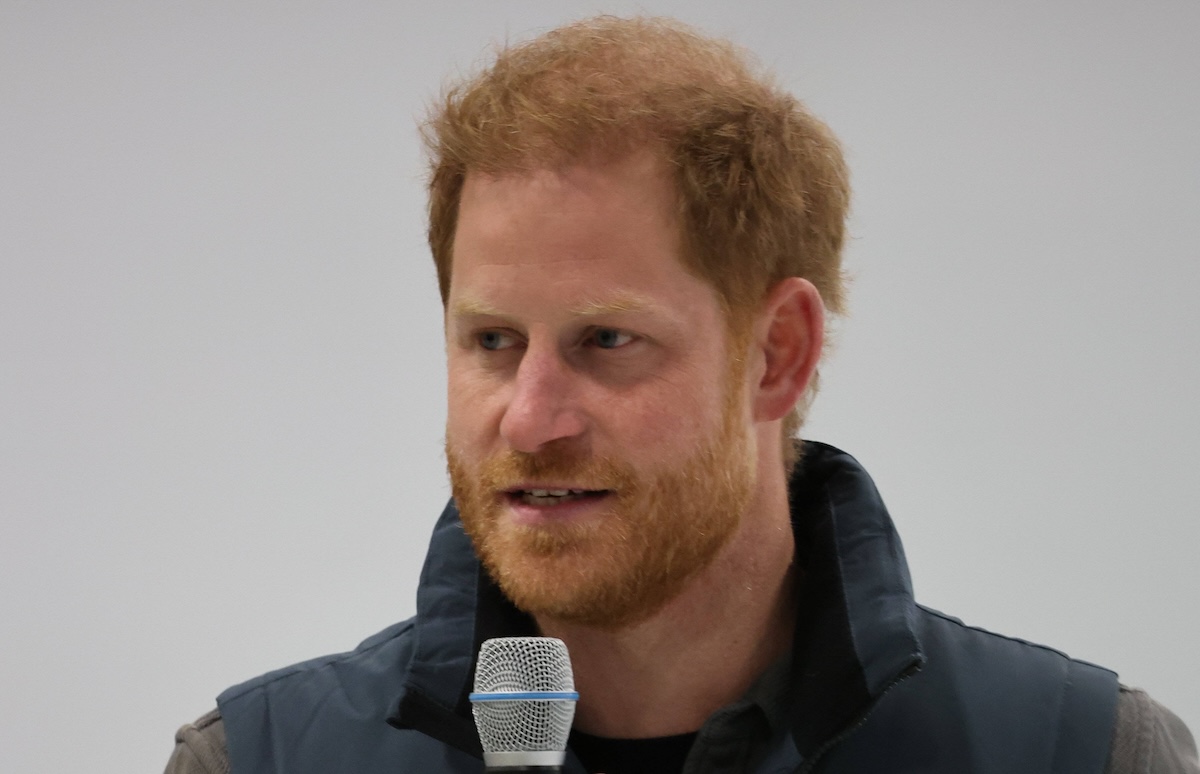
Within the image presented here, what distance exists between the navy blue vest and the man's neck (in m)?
→ 0.06

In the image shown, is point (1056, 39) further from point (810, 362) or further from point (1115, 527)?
point (810, 362)

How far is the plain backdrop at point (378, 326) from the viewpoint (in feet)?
9.18

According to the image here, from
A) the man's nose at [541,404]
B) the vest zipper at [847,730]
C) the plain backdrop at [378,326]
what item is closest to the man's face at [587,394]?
the man's nose at [541,404]

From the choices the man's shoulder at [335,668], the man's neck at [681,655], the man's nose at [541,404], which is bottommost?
the man's shoulder at [335,668]

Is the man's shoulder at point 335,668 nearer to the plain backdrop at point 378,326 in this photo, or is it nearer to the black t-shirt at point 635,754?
the black t-shirt at point 635,754

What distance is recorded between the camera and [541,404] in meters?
1.52

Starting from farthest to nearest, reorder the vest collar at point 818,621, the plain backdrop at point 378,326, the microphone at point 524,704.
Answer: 1. the plain backdrop at point 378,326
2. the vest collar at point 818,621
3. the microphone at point 524,704

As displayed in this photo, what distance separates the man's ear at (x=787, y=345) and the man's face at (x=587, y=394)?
0.11 meters

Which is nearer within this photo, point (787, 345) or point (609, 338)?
point (609, 338)

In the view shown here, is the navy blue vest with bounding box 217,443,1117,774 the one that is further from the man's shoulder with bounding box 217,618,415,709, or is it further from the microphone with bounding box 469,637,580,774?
the microphone with bounding box 469,637,580,774

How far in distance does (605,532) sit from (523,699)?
372 millimetres

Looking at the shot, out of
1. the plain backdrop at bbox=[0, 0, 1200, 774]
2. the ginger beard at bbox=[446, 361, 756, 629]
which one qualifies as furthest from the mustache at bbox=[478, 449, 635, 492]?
the plain backdrop at bbox=[0, 0, 1200, 774]

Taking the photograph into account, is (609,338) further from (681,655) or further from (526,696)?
(526,696)

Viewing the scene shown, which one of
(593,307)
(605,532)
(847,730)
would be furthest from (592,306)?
(847,730)
